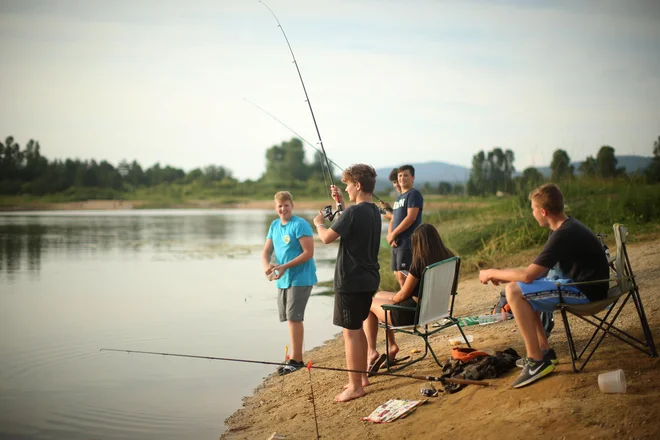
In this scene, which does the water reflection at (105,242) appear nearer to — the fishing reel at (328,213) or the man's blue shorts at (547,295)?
the fishing reel at (328,213)

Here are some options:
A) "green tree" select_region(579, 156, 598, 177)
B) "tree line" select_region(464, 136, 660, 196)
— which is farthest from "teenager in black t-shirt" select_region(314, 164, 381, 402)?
"green tree" select_region(579, 156, 598, 177)

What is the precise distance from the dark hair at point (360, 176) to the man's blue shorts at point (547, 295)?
1.32 m

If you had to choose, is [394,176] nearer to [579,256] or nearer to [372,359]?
[372,359]

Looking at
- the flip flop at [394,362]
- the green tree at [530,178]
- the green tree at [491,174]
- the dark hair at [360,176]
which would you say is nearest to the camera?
the dark hair at [360,176]

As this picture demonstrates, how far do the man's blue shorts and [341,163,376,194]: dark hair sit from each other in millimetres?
1320

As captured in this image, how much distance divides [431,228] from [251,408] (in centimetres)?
209

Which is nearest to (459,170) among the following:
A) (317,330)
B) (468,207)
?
(468,207)

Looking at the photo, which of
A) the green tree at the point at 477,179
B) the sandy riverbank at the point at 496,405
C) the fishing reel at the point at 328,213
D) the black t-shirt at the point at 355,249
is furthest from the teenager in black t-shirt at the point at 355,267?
the green tree at the point at 477,179

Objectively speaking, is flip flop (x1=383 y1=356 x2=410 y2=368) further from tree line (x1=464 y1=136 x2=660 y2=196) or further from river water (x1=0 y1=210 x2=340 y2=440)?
tree line (x1=464 y1=136 x2=660 y2=196)

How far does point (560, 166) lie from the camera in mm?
14242

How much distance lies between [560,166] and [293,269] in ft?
31.0

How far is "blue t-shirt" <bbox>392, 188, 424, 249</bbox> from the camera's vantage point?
6723 mm

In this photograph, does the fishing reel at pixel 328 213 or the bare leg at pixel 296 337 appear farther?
the bare leg at pixel 296 337

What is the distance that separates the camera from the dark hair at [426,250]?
536 cm
